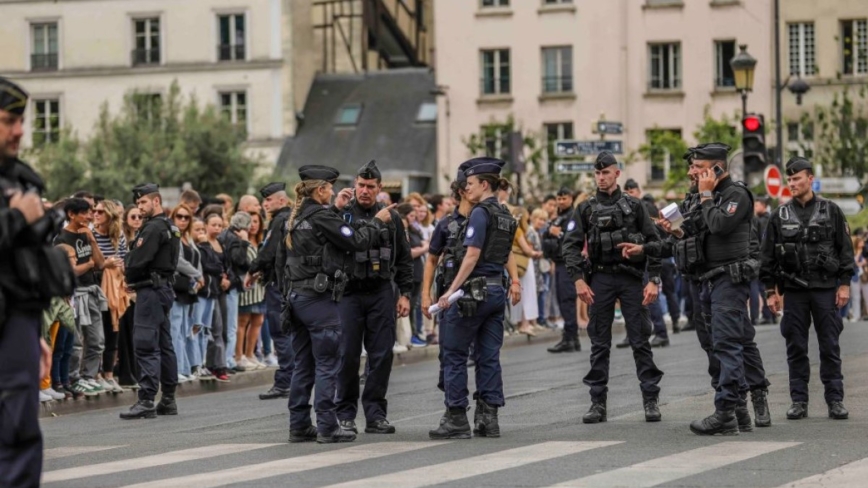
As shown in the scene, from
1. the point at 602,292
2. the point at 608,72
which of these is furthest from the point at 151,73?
the point at 602,292

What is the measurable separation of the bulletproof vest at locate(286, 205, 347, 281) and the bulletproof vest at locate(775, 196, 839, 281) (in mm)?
3628

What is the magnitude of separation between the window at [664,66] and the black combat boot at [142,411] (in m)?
47.8

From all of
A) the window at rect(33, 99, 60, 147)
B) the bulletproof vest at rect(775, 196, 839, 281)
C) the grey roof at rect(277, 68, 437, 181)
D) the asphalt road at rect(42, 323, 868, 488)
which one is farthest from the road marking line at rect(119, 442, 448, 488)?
the window at rect(33, 99, 60, 147)

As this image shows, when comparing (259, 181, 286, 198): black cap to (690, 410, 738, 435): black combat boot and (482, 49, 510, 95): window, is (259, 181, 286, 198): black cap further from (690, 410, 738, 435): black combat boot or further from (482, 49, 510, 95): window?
(482, 49, 510, 95): window

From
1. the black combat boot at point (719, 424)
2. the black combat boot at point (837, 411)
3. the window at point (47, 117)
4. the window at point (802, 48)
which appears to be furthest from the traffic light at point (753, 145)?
the window at point (47, 117)

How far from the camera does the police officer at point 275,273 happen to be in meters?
16.8

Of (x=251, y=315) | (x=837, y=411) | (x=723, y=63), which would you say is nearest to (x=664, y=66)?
(x=723, y=63)

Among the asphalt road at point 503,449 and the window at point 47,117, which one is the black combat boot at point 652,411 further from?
the window at point 47,117

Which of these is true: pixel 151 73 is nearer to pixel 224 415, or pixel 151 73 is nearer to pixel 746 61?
pixel 746 61

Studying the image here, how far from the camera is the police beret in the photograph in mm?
13188

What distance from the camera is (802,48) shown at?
62250 millimetres

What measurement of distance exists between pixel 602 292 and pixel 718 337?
144 cm

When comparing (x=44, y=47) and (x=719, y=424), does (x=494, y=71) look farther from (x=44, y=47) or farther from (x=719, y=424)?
(x=719, y=424)

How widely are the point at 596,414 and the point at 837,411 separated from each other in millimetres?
1876
